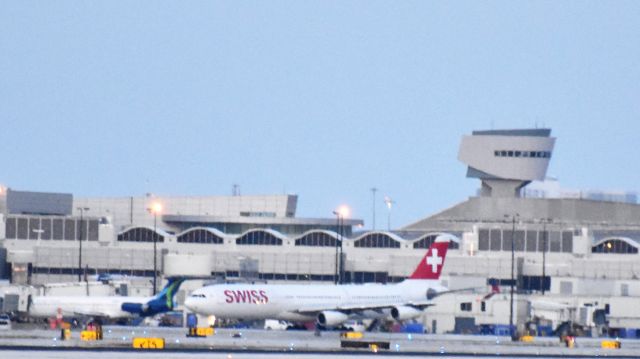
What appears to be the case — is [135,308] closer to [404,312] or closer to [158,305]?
[158,305]

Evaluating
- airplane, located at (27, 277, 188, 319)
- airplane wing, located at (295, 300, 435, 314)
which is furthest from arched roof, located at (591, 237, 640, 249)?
airplane, located at (27, 277, 188, 319)

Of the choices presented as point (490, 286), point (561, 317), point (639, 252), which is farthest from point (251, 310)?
point (639, 252)

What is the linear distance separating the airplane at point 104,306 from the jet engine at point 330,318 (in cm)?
1925

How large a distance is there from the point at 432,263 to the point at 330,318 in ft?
51.1

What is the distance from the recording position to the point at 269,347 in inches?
4028

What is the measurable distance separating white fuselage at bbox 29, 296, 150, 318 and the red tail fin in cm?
2042

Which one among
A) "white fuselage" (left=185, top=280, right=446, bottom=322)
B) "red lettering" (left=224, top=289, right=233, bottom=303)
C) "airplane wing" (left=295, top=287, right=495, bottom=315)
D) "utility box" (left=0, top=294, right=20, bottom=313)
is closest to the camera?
"red lettering" (left=224, top=289, right=233, bottom=303)

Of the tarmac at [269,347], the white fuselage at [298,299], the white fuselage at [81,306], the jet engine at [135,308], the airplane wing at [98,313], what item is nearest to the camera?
the tarmac at [269,347]

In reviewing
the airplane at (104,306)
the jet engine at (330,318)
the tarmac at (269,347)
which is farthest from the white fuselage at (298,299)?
the airplane at (104,306)

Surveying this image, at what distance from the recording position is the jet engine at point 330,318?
453 feet

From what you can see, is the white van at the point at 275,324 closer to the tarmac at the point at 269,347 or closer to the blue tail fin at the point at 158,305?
the blue tail fin at the point at 158,305

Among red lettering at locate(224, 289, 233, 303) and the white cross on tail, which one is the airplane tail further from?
red lettering at locate(224, 289, 233, 303)

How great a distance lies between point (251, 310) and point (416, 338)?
1732 centimetres

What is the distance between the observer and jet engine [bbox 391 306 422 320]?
143 meters
